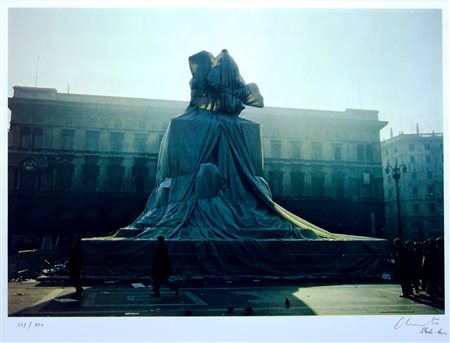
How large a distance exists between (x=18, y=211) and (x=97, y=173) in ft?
24.8

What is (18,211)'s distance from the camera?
4044cm

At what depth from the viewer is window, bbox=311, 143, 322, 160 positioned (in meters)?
49.4

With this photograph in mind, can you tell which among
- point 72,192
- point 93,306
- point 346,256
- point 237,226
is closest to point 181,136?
point 237,226

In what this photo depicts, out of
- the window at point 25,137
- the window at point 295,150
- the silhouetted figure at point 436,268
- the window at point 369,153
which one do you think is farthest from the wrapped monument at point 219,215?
the window at point 369,153

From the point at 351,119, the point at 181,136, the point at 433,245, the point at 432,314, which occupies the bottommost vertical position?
the point at 432,314

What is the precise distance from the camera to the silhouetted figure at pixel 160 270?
10034mm

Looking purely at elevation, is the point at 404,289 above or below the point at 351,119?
below

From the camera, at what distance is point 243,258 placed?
13.2m

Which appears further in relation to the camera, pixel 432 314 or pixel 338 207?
pixel 338 207

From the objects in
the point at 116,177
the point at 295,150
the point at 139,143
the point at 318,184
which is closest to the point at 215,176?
the point at 116,177

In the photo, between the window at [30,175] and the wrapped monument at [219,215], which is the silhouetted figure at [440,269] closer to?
the wrapped monument at [219,215]

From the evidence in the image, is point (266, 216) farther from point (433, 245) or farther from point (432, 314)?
point (432, 314)

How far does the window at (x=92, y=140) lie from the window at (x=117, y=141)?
1.37 meters

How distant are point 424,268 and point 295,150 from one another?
38097mm
